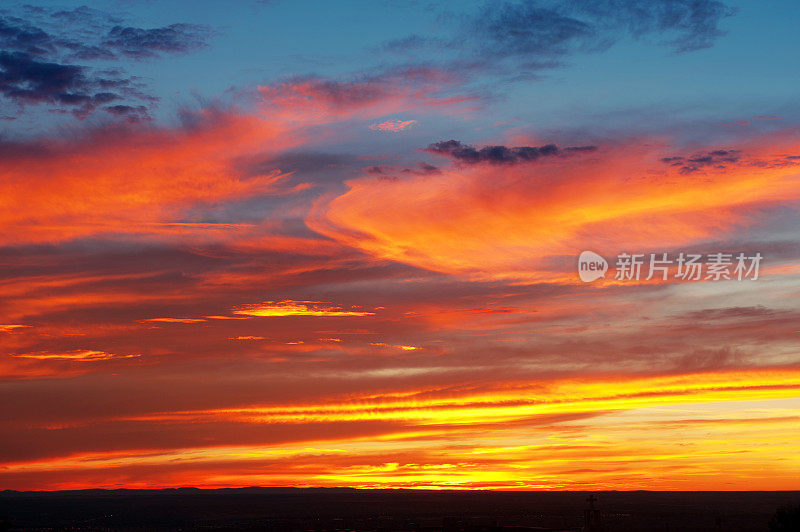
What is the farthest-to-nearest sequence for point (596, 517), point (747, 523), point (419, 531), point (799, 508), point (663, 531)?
point (747, 523), point (663, 531), point (419, 531), point (596, 517), point (799, 508)

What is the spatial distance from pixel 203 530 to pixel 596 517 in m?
89.7

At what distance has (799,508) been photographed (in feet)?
222

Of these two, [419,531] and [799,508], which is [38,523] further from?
[799,508]

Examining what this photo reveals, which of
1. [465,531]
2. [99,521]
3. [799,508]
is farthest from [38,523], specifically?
[799,508]

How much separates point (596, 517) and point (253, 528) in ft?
274

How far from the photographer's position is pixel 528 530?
98.8 metres

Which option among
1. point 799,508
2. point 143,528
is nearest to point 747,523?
point 799,508

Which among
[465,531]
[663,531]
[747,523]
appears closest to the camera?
[465,531]

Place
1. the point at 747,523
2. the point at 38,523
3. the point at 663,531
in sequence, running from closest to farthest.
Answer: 1. the point at 663,531
2. the point at 747,523
3. the point at 38,523

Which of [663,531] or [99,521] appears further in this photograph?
[99,521]

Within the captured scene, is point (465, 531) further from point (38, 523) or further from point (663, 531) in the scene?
point (38, 523)

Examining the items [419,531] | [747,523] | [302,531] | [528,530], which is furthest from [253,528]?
[747,523]

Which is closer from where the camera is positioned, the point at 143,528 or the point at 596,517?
the point at 596,517

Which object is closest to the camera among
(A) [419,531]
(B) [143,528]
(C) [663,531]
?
(A) [419,531]
